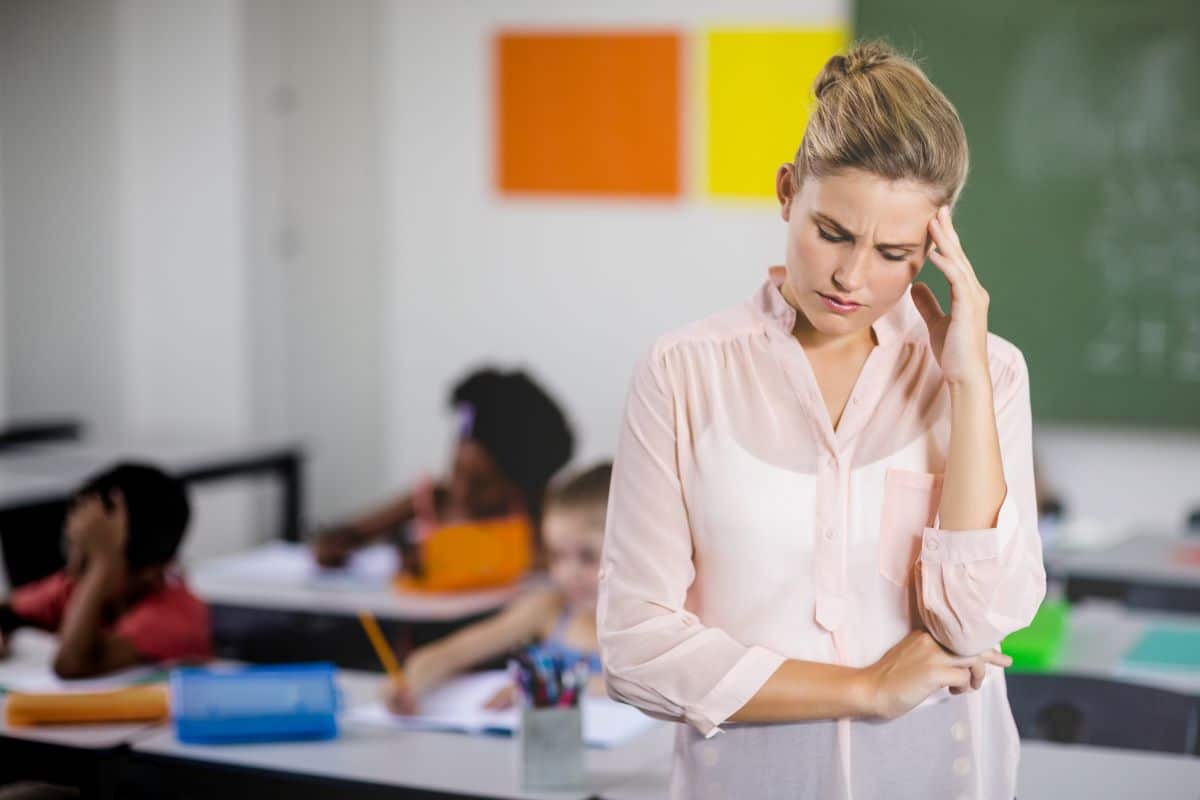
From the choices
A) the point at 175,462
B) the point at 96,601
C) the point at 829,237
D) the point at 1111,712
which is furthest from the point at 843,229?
A: the point at 175,462

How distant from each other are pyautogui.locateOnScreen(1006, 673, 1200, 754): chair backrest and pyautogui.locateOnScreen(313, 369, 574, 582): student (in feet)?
5.29

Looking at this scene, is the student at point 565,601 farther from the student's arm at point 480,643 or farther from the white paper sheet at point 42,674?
the white paper sheet at point 42,674

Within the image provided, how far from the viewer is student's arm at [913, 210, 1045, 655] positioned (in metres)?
1.26

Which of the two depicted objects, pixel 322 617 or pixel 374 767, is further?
pixel 322 617

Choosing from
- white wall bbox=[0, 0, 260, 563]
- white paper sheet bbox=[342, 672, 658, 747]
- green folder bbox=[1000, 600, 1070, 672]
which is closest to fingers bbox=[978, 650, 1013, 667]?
white paper sheet bbox=[342, 672, 658, 747]

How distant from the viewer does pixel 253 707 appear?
208cm

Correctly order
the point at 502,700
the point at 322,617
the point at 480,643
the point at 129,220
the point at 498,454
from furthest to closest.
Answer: the point at 129,220, the point at 498,454, the point at 322,617, the point at 480,643, the point at 502,700

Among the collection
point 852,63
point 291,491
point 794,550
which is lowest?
point 291,491

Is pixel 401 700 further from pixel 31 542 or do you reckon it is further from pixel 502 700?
pixel 31 542

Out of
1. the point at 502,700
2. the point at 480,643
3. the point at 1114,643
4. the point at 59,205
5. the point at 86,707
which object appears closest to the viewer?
the point at 86,707

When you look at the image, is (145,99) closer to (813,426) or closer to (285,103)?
(285,103)

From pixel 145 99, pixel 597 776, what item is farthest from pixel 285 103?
pixel 597 776

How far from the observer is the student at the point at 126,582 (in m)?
2.46

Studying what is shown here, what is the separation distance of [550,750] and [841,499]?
2.41ft
